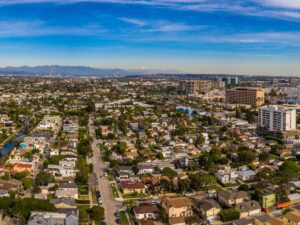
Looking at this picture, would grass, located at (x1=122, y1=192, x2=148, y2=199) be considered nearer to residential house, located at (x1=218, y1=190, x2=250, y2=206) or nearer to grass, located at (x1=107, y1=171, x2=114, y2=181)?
grass, located at (x1=107, y1=171, x2=114, y2=181)

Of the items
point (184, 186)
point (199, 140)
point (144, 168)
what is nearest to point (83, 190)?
point (144, 168)

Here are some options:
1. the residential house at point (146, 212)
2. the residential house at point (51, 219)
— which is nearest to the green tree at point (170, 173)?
the residential house at point (146, 212)

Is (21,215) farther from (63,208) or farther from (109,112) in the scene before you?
(109,112)

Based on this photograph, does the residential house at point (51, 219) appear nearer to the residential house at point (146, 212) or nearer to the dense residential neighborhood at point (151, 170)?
the dense residential neighborhood at point (151, 170)

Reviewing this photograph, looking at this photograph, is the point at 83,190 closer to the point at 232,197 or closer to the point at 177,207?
the point at 177,207

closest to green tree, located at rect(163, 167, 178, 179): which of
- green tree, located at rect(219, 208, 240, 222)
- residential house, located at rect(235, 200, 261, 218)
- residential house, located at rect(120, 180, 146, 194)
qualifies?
residential house, located at rect(120, 180, 146, 194)

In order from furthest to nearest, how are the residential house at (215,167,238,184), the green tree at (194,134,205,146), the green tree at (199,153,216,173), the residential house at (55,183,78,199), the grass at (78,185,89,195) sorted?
the green tree at (194,134,205,146) → the green tree at (199,153,216,173) → the residential house at (215,167,238,184) → the grass at (78,185,89,195) → the residential house at (55,183,78,199)

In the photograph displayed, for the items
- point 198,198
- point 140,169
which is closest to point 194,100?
point 140,169
